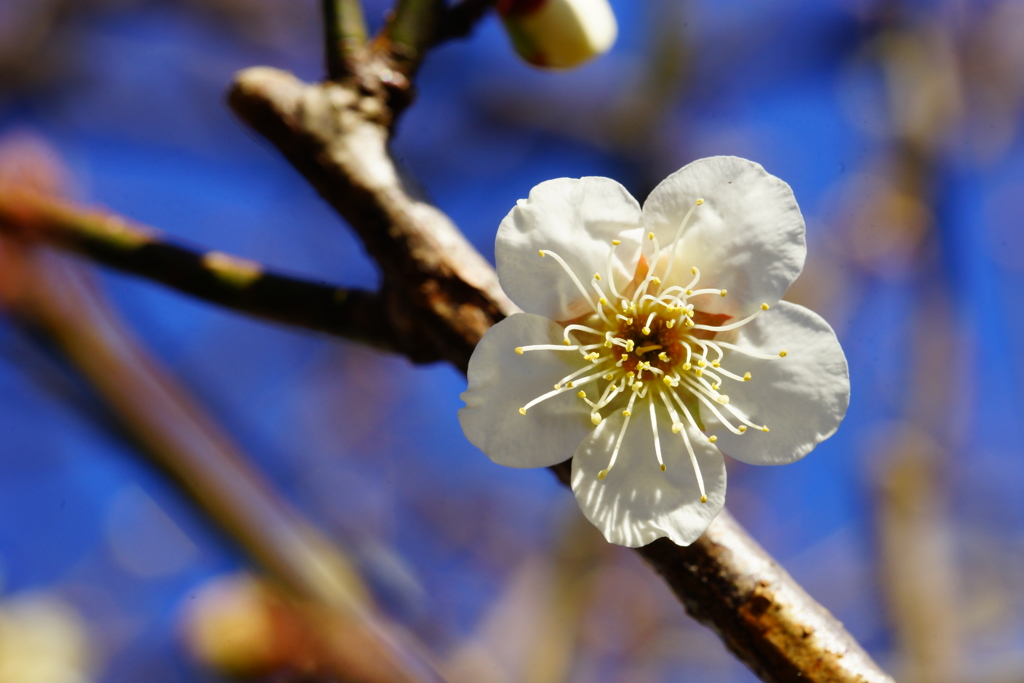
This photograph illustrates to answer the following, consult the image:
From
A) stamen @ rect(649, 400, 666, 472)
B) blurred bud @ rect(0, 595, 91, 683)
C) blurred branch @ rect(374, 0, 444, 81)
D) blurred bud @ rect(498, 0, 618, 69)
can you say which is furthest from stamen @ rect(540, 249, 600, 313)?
blurred bud @ rect(0, 595, 91, 683)

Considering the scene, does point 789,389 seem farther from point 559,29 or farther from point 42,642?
point 42,642

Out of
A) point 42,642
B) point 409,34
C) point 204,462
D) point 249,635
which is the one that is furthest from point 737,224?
point 42,642

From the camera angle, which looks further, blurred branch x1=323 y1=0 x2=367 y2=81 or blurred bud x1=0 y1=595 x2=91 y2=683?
blurred bud x1=0 y1=595 x2=91 y2=683

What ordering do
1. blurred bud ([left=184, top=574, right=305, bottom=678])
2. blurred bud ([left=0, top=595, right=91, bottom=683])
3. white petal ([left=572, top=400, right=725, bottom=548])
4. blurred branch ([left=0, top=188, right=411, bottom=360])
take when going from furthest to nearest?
1. blurred bud ([left=0, top=595, right=91, bottom=683])
2. blurred bud ([left=184, top=574, right=305, bottom=678])
3. blurred branch ([left=0, top=188, right=411, bottom=360])
4. white petal ([left=572, top=400, right=725, bottom=548])

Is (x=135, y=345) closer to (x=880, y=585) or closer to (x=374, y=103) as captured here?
(x=374, y=103)

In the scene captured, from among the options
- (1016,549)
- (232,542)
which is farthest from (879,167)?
(232,542)

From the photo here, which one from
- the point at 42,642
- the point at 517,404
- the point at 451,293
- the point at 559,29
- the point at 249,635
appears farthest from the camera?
the point at 42,642

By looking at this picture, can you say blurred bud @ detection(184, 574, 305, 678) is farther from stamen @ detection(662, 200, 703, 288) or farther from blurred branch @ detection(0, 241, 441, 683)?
stamen @ detection(662, 200, 703, 288)
